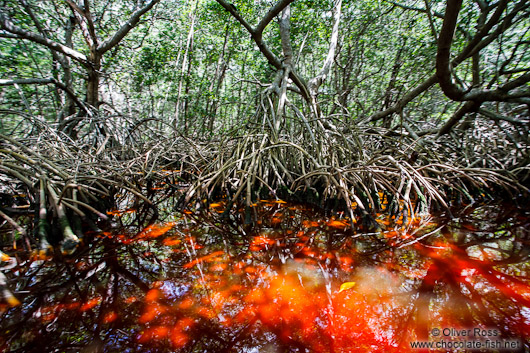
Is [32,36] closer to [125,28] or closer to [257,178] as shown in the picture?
[125,28]

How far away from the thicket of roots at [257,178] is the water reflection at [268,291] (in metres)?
0.32

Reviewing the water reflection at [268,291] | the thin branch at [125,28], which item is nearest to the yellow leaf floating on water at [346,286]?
the water reflection at [268,291]

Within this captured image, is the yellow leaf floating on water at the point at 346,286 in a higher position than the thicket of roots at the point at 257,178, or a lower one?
lower

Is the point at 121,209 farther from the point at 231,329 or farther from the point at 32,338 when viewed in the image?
the point at 231,329

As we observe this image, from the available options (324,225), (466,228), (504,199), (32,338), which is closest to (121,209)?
(32,338)

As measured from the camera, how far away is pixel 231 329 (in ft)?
3.01

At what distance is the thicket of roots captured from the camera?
5.64 ft

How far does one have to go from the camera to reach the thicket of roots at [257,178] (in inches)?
67.7

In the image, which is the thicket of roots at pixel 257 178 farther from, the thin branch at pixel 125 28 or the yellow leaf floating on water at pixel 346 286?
the thin branch at pixel 125 28

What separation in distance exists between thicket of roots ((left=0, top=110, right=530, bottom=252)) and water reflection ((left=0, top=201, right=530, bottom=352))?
1.06ft

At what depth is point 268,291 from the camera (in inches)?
45.3

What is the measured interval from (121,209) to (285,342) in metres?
2.23

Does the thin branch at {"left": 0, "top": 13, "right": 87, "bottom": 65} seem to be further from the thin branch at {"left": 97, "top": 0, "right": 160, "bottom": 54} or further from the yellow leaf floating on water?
the yellow leaf floating on water

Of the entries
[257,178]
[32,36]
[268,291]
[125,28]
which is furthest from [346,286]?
[125,28]
